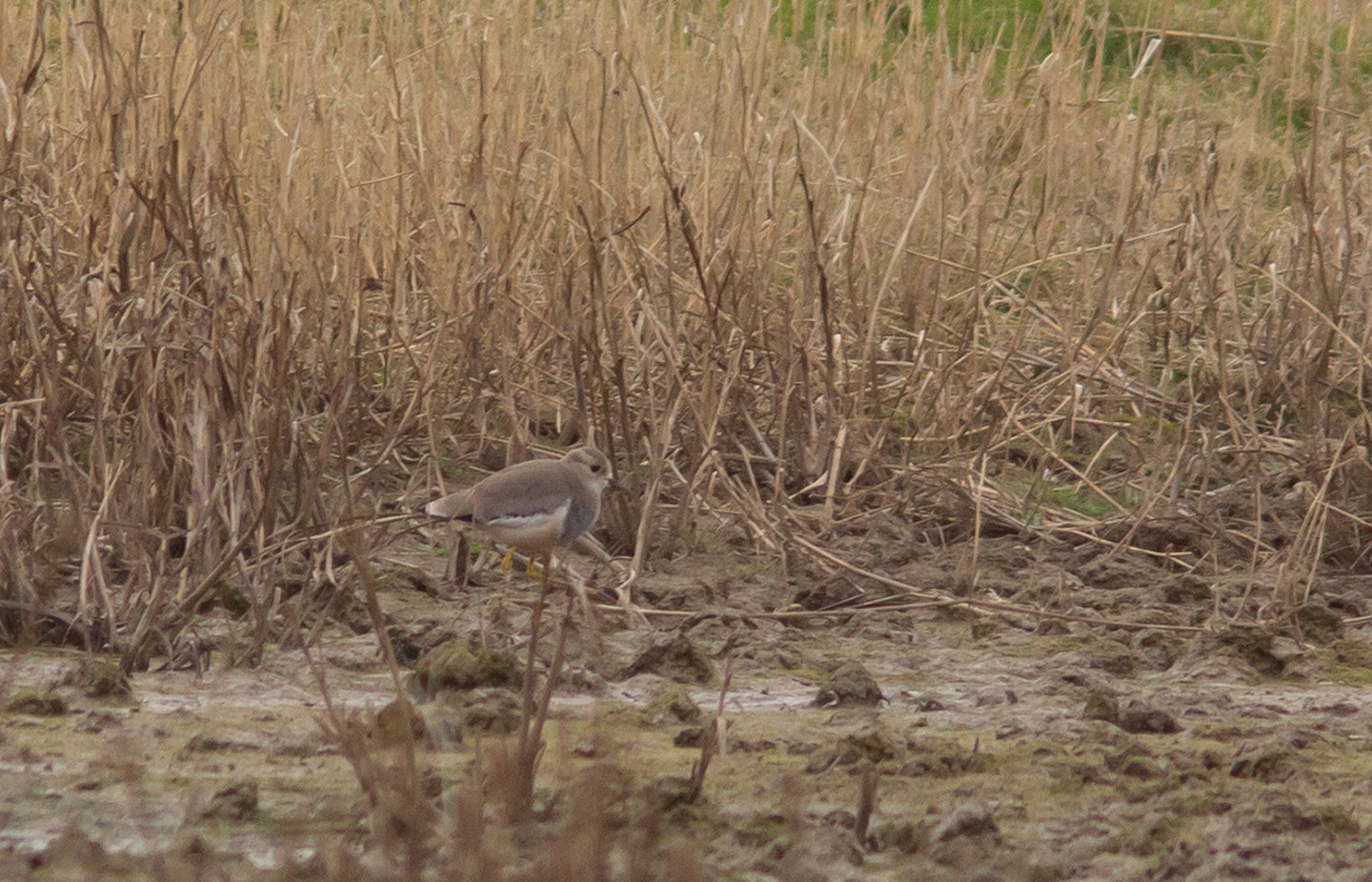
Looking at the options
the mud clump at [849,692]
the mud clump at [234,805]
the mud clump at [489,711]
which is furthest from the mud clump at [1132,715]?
the mud clump at [234,805]

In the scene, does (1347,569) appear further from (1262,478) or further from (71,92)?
(71,92)

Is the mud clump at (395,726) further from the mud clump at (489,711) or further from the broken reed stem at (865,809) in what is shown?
the broken reed stem at (865,809)

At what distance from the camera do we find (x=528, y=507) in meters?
4.16

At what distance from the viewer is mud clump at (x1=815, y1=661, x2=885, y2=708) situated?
12.0 ft

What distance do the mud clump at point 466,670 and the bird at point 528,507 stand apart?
0.47 meters

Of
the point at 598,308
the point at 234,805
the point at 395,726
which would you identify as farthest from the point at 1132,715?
the point at 598,308

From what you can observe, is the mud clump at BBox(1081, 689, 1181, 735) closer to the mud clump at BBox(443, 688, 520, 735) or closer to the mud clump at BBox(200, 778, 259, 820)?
the mud clump at BBox(443, 688, 520, 735)

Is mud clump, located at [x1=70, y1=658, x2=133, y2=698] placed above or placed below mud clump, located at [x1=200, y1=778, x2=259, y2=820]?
below

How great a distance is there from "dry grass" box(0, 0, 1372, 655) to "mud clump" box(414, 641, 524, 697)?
0.37 m

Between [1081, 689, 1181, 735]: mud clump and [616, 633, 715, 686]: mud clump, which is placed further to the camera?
[616, 633, 715, 686]: mud clump

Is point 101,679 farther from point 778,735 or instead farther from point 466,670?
point 778,735

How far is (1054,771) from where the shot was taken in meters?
3.26

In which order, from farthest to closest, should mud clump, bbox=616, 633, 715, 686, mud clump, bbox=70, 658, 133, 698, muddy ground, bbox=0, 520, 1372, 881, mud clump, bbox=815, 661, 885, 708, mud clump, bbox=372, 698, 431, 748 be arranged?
mud clump, bbox=616, 633, 715, 686 → mud clump, bbox=815, 661, 885, 708 → mud clump, bbox=70, 658, 133, 698 → mud clump, bbox=372, 698, 431, 748 → muddy ground, bbox=0, 520, 1372, 881

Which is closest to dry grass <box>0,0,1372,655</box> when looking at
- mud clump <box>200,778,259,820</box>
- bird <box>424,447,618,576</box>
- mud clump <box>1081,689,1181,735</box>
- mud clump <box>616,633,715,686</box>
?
bird <box>424,447,618,576</box>
